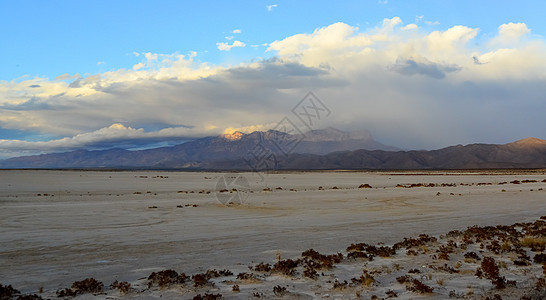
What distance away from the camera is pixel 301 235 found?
15.2 m

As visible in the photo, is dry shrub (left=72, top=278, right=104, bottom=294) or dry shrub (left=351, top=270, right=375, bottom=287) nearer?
dry shrub (left=72, top=278, right=104, bottom=294)

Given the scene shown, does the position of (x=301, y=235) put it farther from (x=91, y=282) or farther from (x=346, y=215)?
(x=91, y=282)

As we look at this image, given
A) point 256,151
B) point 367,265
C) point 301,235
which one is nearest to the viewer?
point 367,265

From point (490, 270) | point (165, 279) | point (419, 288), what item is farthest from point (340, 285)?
point (165, 279)

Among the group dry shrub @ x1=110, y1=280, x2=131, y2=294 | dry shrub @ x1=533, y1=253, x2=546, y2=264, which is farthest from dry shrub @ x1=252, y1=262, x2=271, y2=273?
dry shrub @ x1=533, y1=253, x2=546, y2=264

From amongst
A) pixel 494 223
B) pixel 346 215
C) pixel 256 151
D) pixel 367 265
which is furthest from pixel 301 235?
pixel 256 151

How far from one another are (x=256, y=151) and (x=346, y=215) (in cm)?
2301

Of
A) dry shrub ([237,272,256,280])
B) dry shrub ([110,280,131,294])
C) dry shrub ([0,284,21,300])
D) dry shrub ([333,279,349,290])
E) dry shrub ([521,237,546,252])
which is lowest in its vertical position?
dry shrub ([521,237,546,252])

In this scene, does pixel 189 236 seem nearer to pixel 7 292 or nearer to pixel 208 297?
pixel 7 292

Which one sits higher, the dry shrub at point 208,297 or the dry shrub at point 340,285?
the dry shrub at point 208,297

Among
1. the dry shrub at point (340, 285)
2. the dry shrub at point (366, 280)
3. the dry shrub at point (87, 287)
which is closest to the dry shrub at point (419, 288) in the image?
the dry shrub at point (366, 280)

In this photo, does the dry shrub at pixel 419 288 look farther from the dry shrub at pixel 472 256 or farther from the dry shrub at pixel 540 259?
the dry shrub at pixel 540 259

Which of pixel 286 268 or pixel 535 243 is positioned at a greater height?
pixel 286 268

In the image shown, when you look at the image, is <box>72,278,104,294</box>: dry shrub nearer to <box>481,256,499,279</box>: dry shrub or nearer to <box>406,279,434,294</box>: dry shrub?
<box>406,279,434,294</box>: dry shrub
